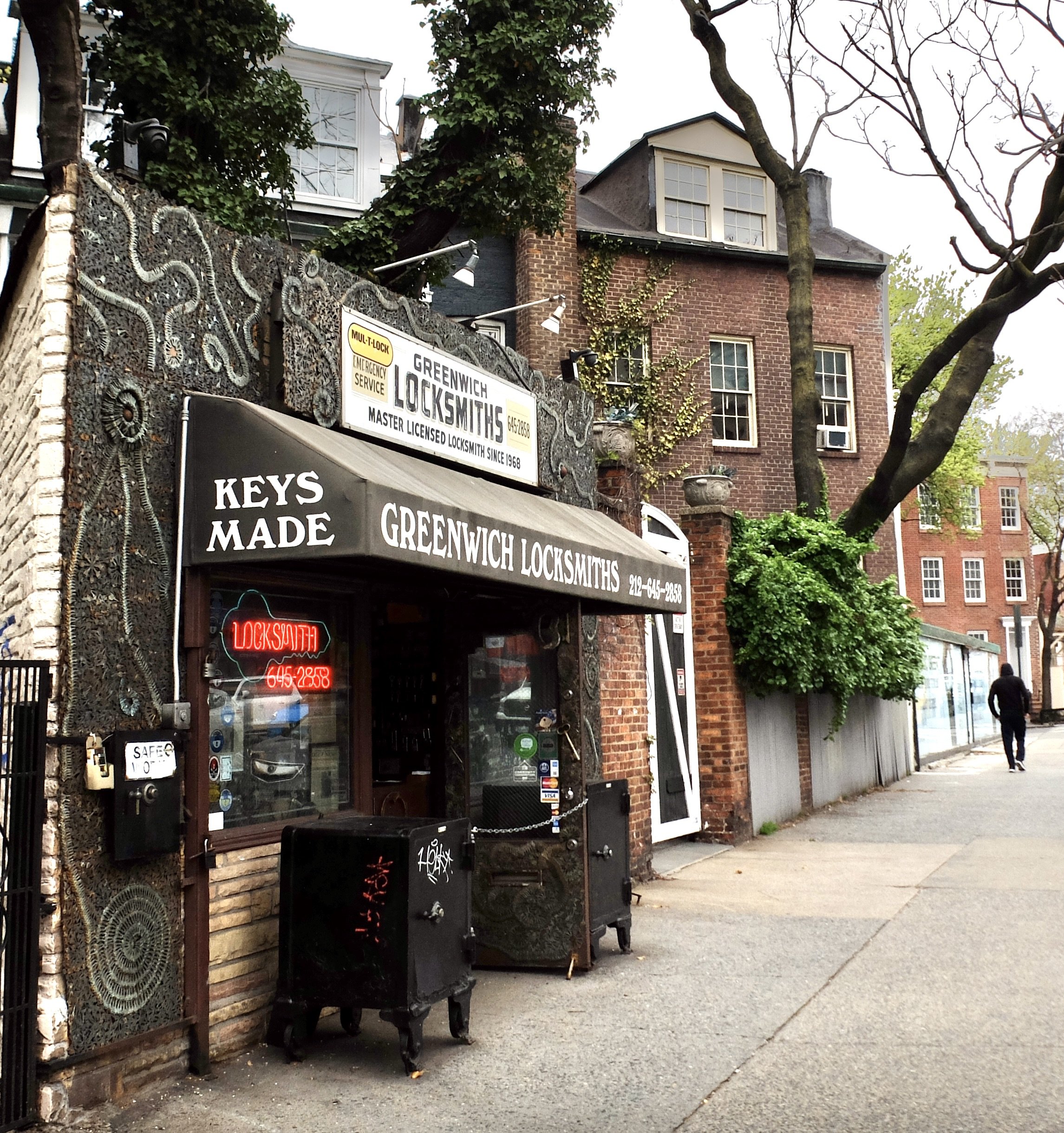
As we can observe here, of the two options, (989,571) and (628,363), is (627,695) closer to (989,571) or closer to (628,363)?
(628,363)

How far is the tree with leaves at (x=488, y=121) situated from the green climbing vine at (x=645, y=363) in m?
4.55

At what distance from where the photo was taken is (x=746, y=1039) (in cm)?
565

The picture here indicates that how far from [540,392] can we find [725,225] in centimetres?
1467

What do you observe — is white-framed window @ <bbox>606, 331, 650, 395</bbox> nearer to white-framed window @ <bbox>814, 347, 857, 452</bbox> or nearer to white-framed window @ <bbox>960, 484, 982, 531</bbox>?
white-framed window @ <bbox>814, 347, 857, 452</bbox>

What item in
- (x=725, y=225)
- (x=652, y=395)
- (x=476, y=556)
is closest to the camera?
(x=476, y=556)

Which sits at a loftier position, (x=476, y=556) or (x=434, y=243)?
(x=434, y=243)

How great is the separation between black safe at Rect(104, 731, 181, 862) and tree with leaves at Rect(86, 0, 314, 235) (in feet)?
29.1

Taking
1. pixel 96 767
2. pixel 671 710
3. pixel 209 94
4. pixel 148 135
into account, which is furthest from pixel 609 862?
pixel 209 94

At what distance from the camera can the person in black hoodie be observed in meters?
20.4

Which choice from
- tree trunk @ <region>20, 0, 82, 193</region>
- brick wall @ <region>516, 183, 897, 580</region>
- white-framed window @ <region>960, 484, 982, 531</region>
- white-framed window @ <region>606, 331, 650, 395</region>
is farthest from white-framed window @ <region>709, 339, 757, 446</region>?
Result: tree trunk @ <region>20, 0, 82, 193</region>

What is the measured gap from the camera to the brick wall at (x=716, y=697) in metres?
12.1

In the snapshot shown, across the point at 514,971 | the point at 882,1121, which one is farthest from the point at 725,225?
the point at 882,1121

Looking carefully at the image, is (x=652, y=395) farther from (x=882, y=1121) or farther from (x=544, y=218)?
(x=882, y=1121)

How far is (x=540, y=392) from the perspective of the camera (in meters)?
8.57
